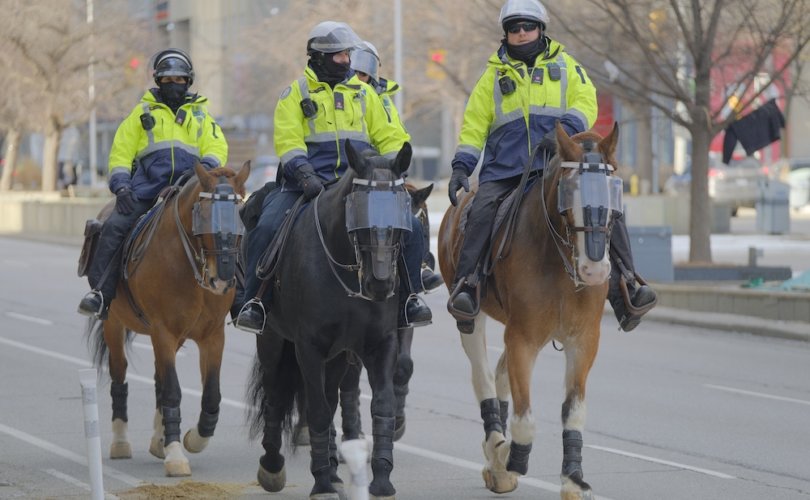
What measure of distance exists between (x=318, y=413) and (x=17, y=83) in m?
45.5

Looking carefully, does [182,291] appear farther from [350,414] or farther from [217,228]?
[350,414]

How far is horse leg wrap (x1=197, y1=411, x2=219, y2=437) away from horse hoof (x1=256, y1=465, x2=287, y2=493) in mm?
1093

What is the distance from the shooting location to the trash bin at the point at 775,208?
3672 centimetres

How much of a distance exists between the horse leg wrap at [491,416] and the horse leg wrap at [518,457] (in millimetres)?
860

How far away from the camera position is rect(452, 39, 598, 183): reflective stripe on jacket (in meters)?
9.80

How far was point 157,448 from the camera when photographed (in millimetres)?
11000

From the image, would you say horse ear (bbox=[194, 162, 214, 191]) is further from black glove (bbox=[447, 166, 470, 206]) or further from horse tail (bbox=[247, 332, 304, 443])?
black glove (bbox=[447, 166, 470, 206])

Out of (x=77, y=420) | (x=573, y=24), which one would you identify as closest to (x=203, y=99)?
(x=77, y=420)

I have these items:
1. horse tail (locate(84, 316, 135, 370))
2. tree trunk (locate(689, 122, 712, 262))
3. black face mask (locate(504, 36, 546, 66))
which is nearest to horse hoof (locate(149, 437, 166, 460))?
horse tail (locate(84, 316, 135, 370))

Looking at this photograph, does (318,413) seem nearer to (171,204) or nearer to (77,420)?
(171,204)

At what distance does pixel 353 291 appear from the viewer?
28.1 feet

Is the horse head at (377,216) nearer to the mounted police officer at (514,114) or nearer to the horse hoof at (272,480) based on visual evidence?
the mounted police officer at (514,114)

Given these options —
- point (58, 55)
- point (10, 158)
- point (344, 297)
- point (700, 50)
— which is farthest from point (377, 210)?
point (10, 158)

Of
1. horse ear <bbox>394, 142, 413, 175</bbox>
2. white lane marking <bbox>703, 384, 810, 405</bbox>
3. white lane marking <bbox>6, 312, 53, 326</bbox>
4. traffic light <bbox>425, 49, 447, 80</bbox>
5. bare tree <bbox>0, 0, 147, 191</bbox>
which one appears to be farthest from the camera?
bare tree <bbox>0, 0, 147, 191</bbox>
